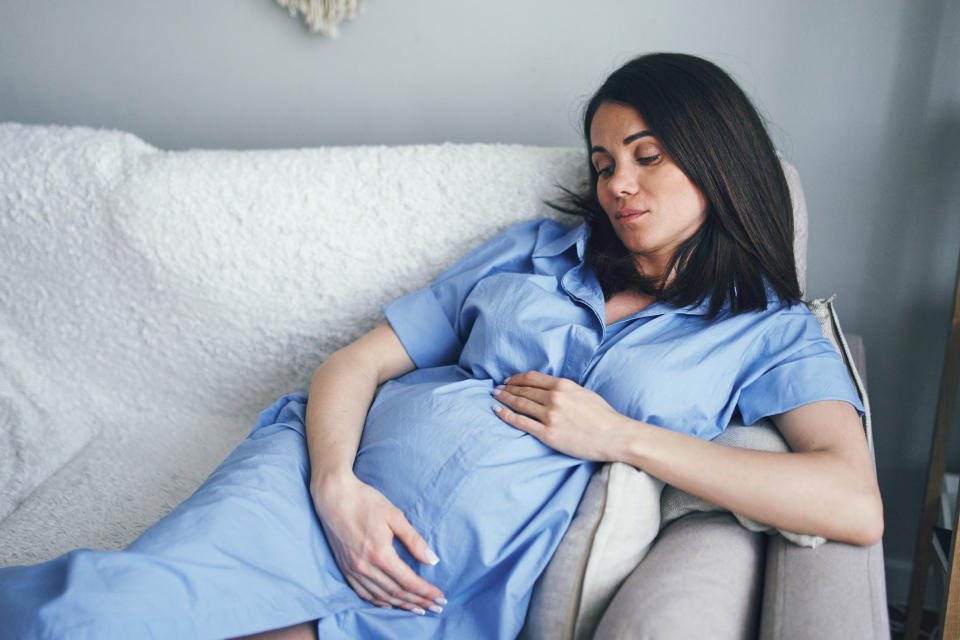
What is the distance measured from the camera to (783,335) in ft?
3.31

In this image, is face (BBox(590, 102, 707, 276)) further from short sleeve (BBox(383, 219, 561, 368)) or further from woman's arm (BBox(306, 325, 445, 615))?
woman's arm (BBox(306, 325, 445, 615))

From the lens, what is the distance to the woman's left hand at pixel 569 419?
0.89 meters

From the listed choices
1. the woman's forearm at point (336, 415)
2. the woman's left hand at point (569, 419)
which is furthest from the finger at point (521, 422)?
the woman's forearm at point (336, 415)

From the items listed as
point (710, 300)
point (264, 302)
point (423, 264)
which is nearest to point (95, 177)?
point (264, 302)

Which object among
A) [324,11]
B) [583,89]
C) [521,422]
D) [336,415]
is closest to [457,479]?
[521,422]

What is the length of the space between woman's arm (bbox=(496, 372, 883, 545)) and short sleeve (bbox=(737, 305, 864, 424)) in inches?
0.7

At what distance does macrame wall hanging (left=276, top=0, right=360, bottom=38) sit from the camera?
1547 mm

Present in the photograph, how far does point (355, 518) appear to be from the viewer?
2.85 ft

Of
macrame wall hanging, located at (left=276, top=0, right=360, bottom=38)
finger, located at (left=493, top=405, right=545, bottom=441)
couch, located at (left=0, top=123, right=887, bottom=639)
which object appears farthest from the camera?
macrame wall hanging, located at (left=276, top=0, right=360, bottom=38)

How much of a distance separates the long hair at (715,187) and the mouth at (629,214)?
0.24 feet

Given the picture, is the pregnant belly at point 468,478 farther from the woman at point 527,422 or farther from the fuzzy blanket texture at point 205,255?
the fuzzy blanket texture at point 205,255

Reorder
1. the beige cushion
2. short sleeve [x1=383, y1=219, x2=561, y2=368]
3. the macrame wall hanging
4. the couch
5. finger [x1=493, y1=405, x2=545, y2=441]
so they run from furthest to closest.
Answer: the macrame wall hanging < the couch < short sleeve [x1=383, y1=219, x2=561, y2=368] < finger [x1=493, y1=405, x2=545, y2=441] < the beige cushion

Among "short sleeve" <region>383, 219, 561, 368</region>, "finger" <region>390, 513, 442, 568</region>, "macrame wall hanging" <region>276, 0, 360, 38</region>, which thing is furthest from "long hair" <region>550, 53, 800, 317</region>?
"macrame wall hanging" <region>276, 0, 360, 38</region>

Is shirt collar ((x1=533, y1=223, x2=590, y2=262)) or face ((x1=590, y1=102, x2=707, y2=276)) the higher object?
face ((x1=590, y1=102, x2=707, y2=276))
